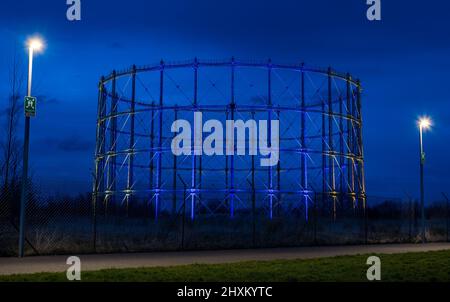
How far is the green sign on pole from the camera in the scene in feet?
50.0

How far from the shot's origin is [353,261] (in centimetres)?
1461

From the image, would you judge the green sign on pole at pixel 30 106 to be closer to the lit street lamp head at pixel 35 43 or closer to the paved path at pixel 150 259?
the lit street lamp head at pixel 35 43

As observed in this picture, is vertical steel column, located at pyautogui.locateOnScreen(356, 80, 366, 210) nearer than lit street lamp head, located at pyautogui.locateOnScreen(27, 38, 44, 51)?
No

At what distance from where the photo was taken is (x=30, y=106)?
15.3m

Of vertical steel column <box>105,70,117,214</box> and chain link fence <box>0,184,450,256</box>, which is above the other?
vertical steel column <box>105,70,117,214</box>

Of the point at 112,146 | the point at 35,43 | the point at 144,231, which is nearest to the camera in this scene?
the point at 35,43

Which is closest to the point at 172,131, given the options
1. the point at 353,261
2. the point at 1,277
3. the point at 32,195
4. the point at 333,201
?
the point at 333,201

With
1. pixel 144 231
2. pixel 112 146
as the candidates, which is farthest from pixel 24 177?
pixel 112 146

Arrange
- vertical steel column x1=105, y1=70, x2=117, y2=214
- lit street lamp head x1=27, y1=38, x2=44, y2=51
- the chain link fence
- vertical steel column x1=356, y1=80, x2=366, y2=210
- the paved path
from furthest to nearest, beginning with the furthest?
vertical steel column x1=356, y1=80, x2=366, y2=210 < vertical steel column x1=105, y1=70, x2=117, y2=214 < the chain link fence < lit street lamp head x1=27, y1=38, x2=44, y2=51 < the paved path

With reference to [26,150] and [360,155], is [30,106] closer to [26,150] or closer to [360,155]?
[26,150]

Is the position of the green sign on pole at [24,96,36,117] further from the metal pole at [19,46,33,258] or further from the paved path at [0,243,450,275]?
the paved path at [0,243,450,275]

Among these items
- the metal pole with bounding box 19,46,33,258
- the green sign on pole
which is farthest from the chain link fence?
the green sign on pole
